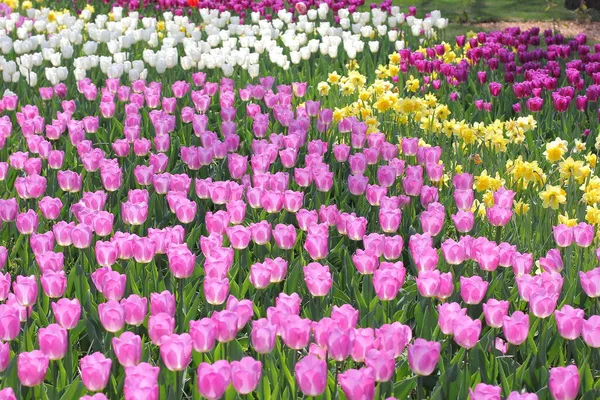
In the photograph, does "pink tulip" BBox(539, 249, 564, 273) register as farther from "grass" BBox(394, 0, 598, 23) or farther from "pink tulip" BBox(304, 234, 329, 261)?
"grass" BBox(394, 0, 598, 23)

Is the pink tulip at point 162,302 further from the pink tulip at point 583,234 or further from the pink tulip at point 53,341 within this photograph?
the pink tulip at point 583,234

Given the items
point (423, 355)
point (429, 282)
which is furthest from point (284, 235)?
point (423, 355)

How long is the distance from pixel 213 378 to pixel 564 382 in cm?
97

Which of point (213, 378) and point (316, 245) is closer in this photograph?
point (213, 378)

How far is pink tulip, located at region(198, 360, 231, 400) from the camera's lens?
7.82 feet

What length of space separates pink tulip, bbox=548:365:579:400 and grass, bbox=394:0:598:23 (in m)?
10.1

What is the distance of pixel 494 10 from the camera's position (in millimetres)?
13188

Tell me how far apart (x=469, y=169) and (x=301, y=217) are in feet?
5.40

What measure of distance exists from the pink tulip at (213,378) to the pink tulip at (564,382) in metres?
0.90

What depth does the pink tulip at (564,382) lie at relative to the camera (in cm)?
246

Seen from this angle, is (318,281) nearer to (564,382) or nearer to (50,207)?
(564,382)

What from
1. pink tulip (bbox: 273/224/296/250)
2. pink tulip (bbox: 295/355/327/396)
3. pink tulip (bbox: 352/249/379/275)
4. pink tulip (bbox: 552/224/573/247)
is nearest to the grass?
pink tulip (bbox: 552/224/573/247)

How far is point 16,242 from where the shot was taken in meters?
4.08

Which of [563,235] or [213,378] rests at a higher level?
[213,378]
